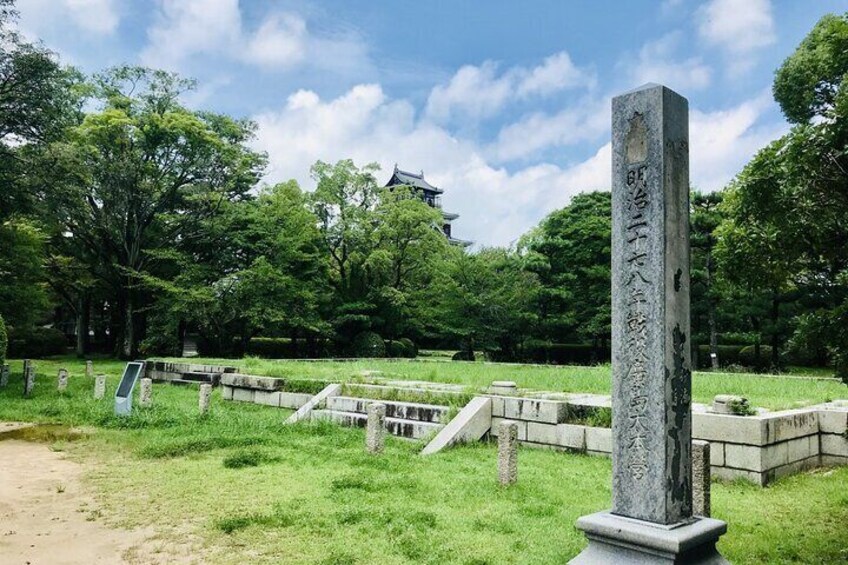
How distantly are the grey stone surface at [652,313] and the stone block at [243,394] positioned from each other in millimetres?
12321

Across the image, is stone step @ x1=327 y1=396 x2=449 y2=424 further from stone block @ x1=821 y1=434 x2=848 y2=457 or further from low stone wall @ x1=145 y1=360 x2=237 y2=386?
low stone wall @ x1=145 y1=360 x2=237 y2=386

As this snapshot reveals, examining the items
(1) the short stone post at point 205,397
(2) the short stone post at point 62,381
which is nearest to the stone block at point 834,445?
(1) the short stone post at point 205,397

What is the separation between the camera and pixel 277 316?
27.1 metres

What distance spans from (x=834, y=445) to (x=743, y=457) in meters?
1.92

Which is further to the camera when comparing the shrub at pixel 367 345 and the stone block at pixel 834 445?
the shrub at pixel 367 345

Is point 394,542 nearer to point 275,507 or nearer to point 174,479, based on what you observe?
point 275,507

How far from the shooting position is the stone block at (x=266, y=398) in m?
14.5

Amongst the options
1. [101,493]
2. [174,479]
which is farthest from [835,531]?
[101,493]

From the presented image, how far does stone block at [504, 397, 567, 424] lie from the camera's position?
9.46 metres

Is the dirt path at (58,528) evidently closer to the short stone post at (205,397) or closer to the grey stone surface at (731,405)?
the short stone post at (205,397)

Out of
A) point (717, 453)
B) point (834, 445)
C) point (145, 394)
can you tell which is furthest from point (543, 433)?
point (145, 394)

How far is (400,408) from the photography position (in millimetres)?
11484

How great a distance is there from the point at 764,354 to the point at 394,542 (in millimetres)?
26641

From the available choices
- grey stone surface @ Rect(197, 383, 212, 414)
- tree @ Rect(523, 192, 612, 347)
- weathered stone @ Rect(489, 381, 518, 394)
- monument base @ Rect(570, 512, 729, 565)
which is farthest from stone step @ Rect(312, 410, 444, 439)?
→ tree @ Rect(523, 192, 612, 347)
